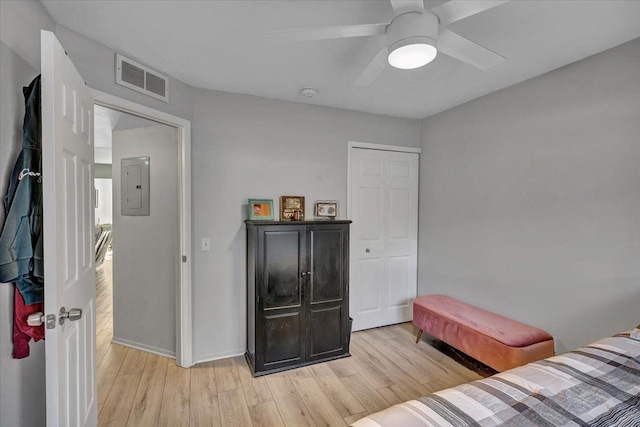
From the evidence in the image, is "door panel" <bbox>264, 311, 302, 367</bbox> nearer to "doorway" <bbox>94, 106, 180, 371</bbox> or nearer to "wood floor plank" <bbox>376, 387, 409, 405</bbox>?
"wood floor plank" <bbox>376, 387, 409, 405</bbox>

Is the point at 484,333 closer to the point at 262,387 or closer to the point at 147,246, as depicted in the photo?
the point at 262,387

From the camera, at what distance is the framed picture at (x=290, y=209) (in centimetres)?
282

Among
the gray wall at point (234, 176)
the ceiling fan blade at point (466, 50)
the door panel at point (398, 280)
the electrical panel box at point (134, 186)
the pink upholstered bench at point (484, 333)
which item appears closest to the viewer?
the ceiling fan blade at point (466, 50)

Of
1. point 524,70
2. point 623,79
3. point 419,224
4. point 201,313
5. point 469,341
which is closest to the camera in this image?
point 623,79

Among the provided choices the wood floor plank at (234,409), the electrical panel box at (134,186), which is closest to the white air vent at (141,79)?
the electrical panel box at (134,186)

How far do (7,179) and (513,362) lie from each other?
3084mm

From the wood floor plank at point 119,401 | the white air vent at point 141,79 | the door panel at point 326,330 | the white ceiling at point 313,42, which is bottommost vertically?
the wood floor plank at point 119,401

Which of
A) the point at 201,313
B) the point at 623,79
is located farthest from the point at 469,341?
the point at 201,313

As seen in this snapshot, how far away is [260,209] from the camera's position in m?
2.70

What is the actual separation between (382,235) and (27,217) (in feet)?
9.61

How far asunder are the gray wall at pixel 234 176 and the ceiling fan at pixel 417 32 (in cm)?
155

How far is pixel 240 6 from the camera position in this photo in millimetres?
1502

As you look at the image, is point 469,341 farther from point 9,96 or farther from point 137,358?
point 9,96

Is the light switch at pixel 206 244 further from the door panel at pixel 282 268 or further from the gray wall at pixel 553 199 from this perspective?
the gray wall at pixel 553 199
